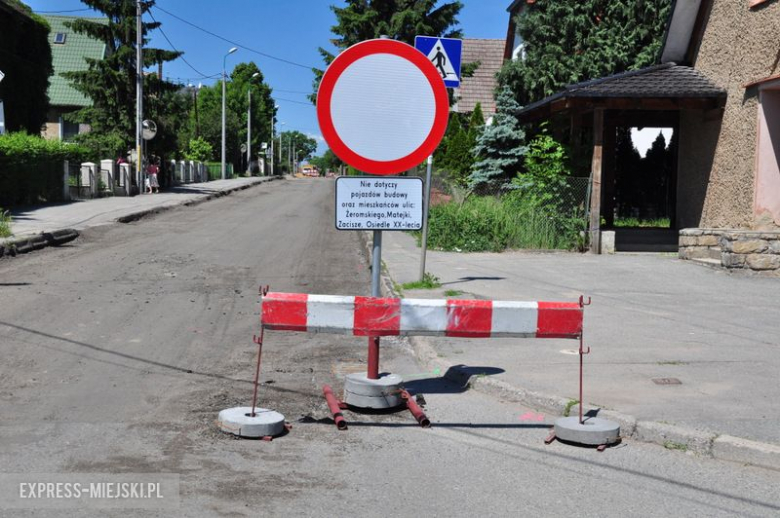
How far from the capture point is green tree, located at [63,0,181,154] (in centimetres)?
3347

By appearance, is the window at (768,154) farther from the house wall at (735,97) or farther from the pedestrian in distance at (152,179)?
the pedestrian in distance at (152,179)

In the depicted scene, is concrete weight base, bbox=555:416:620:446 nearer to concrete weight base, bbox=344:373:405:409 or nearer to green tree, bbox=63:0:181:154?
concrete weight base, bbox=344:373:405:409

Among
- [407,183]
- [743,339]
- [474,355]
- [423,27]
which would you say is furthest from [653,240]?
A: [423,27]

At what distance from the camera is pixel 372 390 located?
18.1ft

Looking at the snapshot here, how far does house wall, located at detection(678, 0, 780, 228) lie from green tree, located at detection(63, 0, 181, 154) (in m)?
24.2

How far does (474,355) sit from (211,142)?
6774 centimetres

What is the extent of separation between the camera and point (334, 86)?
542cm

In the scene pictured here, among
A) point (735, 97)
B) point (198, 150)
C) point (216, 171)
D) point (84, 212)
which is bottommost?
point (84, 212)

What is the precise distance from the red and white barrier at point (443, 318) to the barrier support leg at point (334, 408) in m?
0.52

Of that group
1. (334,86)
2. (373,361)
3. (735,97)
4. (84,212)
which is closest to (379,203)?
(334,86)

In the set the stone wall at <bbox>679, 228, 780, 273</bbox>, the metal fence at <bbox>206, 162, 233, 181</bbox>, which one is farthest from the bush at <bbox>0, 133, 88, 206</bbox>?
the metal fence at <bbox>206, 162, 233, 181</bbox>

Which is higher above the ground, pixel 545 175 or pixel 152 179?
pixel 545 175

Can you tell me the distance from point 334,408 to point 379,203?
56.1 inches

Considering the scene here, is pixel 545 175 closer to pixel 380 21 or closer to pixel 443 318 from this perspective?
pixel 443 318
